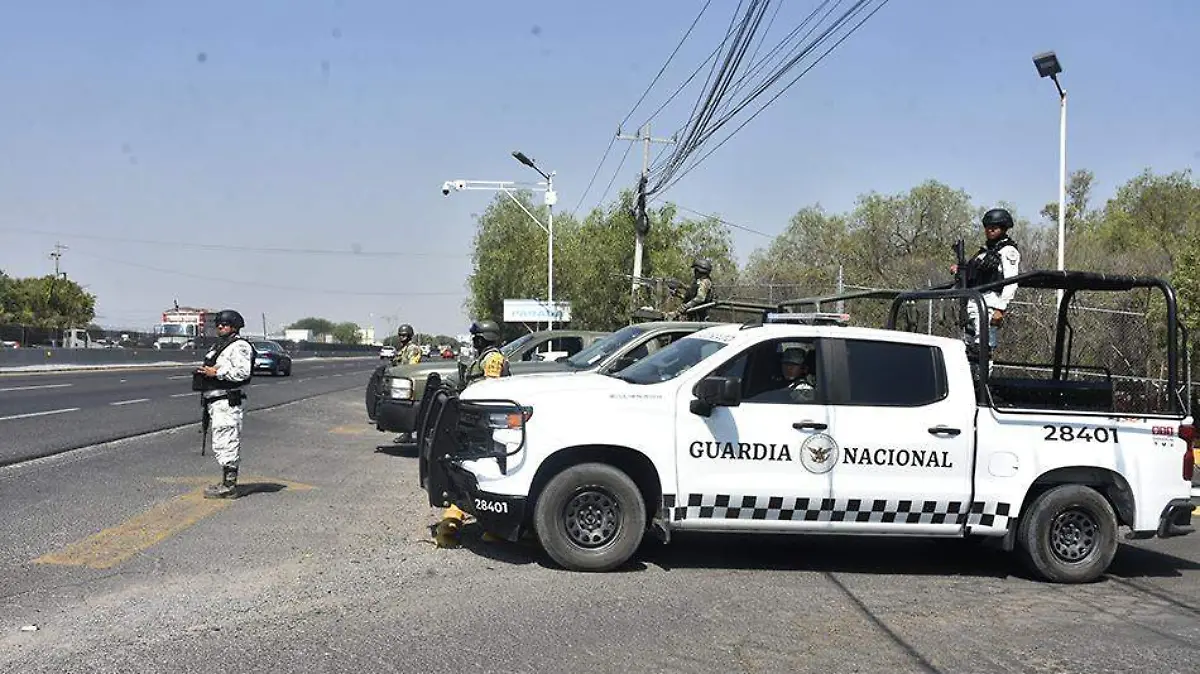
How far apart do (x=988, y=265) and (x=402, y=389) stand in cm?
740

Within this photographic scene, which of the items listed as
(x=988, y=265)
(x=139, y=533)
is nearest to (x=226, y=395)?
(x=139, y=533)

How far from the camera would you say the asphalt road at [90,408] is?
1323cm

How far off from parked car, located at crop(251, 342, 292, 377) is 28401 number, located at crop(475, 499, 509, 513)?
31.3 m

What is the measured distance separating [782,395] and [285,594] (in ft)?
11.4

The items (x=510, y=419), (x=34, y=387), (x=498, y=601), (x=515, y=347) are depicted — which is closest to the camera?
(x=498, y=601)

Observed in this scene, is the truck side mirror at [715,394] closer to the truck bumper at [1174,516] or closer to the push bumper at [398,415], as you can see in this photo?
the truck bumper at [1174,516]

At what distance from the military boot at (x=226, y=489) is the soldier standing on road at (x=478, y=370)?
6.65 ft

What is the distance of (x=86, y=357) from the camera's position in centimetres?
4278

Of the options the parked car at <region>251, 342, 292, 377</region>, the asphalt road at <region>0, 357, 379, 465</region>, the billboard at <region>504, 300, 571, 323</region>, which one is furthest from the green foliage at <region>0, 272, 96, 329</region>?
the asphalt road at <region>0, 357, 379, 465</region>

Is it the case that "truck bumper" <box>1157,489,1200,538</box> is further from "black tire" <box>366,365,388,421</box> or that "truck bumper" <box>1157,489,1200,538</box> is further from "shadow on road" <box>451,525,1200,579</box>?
"black tire" <box>366,365,388,421</box>

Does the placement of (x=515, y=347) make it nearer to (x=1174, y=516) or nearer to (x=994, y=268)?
(x=994, y=268)

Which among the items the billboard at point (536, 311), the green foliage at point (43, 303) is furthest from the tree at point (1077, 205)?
the green foliage at point (43, 303)

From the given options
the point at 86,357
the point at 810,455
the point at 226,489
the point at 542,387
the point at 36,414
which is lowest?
the point at 226,489

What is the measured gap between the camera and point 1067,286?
7.98 m
